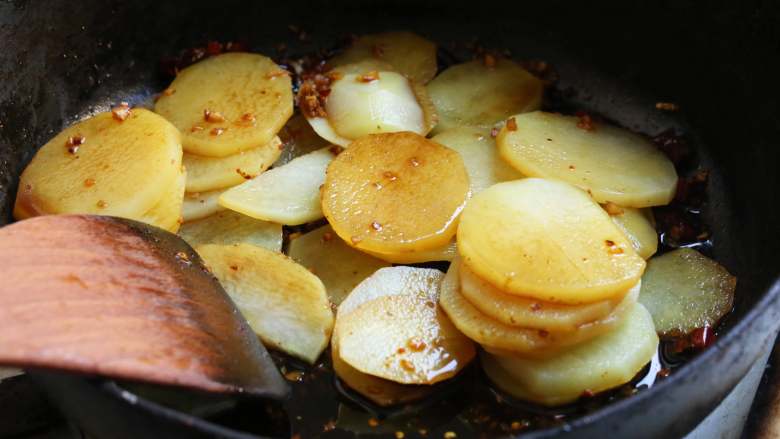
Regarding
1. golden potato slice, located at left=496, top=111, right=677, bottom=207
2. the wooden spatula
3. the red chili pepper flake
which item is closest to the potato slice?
Result: the wooden spatula

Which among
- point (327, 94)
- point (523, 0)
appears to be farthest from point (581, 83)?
point (327, 94)

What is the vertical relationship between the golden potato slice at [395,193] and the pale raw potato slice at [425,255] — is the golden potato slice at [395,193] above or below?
above

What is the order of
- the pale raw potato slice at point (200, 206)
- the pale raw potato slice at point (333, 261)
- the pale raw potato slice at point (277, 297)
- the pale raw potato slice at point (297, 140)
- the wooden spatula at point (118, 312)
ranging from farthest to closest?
the pale raw potato slice at point (297, 140) → the pale raw potato slice at point (200, 206) → the pale raw potato slice at point (333, 261) → the pale raw potato slice at point (277, 297) → the wooden spatula at point (118, 312)

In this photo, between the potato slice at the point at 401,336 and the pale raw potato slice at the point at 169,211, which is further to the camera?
the pale raw potato slice at the point at 169,211

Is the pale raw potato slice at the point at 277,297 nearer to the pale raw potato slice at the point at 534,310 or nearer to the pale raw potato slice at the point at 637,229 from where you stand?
the pale raw potato slice at the point at 534,310

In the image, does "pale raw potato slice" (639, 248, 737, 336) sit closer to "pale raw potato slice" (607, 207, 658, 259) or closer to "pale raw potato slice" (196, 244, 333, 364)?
"pale raw potato slice" (607, 207, 658, 259)

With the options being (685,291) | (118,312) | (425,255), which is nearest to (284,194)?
(425,255)

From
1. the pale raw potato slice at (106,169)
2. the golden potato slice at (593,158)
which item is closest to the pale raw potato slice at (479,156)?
the golden potato slice at (593,158)
